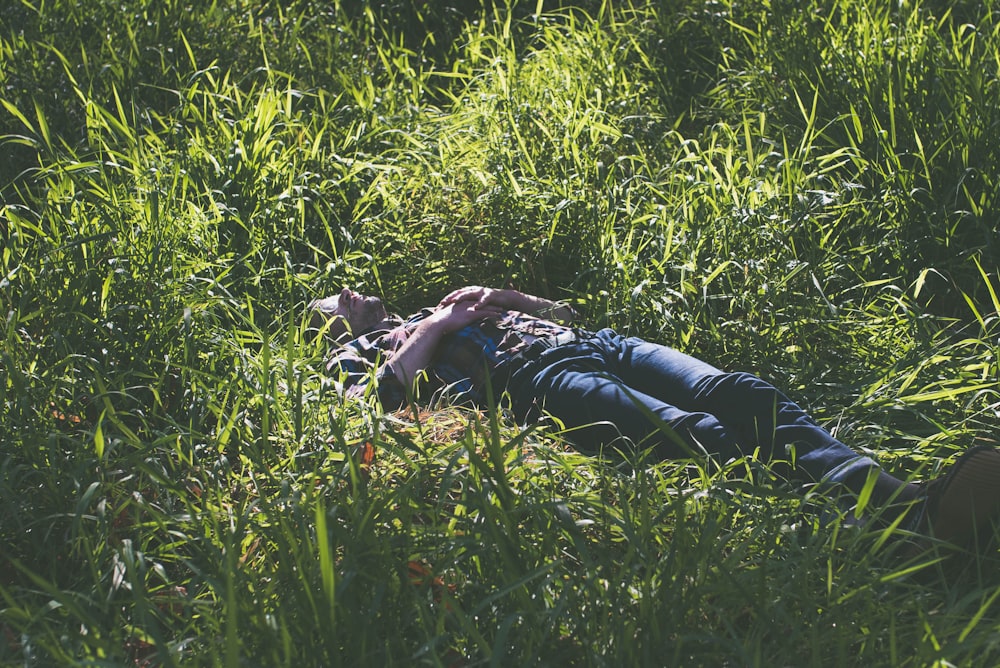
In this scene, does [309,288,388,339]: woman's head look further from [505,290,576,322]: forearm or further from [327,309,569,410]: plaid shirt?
[505,290,576,322]: forearm

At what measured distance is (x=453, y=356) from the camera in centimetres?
315

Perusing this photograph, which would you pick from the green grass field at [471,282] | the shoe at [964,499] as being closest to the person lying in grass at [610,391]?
the shoe at [964,499]

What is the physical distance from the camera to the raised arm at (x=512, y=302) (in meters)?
3.25

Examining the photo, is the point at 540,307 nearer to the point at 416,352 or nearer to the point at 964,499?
the point at 416,352

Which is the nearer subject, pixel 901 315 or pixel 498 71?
pixel 901 315

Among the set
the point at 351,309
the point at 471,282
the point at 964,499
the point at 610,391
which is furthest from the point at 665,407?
the point at 471,282

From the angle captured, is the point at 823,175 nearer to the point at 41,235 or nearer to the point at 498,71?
the point at 498,71

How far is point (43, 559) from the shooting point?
7.40 feet

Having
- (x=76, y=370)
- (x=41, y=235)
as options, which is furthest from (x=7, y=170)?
(x=76, y=370)

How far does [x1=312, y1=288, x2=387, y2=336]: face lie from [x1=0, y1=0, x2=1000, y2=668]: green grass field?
0.47ft

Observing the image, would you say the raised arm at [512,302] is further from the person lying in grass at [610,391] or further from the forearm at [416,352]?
the forearm at [416,352]

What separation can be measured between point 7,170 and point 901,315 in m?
3.45

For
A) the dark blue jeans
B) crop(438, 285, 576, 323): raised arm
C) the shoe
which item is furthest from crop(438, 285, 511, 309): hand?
the shoe

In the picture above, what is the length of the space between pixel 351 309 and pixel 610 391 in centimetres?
100
